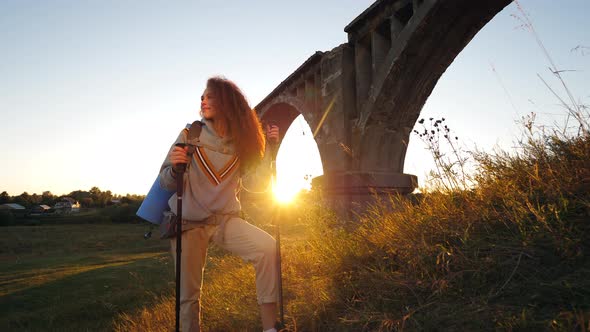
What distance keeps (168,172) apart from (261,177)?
2.46 feet

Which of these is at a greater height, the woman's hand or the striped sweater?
the woman's hand

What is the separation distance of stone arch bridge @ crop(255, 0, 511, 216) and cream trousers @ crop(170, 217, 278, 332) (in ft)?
10.7

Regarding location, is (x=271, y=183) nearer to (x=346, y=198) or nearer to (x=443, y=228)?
(x=443, y=228)

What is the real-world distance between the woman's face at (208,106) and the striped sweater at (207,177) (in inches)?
2.6

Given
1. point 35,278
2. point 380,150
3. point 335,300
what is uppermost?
point 380,150

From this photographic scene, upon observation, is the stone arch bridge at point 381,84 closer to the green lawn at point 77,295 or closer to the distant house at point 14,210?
the green lawn at point 77,295

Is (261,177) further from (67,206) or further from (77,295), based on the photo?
(67,206)

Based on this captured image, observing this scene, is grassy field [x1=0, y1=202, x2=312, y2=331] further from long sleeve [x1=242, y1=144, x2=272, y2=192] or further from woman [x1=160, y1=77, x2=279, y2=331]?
long sleeve [x1=242, y1=144, x2=272, y2=192]

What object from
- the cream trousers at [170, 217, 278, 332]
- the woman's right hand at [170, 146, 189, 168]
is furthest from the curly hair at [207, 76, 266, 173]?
the cream trousers at [170, 217, 278, 332]

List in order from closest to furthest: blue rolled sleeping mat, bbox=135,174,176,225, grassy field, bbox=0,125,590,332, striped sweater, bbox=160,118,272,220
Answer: grassy field, bbox=0,125,590,332 → striped sweater, bbox=160,118,272,220 → blue rolled sleeping mat, bbox=135,174,176,225

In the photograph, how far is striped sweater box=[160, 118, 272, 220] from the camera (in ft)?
8.80

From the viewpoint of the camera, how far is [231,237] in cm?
267

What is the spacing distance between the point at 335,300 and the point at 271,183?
1.09m

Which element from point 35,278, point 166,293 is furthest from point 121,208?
point 166,293
